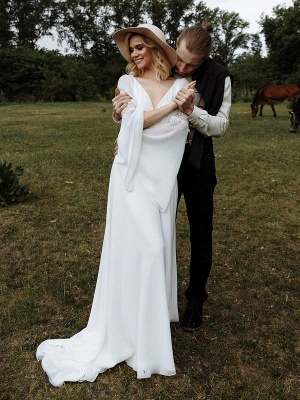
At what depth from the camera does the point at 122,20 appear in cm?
5200

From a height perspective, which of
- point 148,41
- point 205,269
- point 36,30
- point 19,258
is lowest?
point 19,258

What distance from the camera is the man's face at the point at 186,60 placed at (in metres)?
2.59

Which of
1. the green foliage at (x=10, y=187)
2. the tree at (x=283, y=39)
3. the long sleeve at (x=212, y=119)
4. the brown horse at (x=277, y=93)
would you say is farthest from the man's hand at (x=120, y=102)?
the tree at (x=283, y=39)

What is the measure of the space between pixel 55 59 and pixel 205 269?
3707cm

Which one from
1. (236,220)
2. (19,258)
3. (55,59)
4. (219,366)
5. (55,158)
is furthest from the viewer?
(55,59)

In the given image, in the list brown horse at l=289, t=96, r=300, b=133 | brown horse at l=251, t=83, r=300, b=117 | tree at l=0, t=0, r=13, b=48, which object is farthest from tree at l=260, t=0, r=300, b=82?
tree at l=0, t=0, r=13, b=48

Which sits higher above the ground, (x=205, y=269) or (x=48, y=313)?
(x=205, y=269)

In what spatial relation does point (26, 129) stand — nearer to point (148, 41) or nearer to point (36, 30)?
point (148, 41)

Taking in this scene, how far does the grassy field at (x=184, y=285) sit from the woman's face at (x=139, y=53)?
6.90 feet

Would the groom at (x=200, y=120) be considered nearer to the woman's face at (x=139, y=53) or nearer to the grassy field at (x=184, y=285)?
the woman's face at (x=139, y=53)

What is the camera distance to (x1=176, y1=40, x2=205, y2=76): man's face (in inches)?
102

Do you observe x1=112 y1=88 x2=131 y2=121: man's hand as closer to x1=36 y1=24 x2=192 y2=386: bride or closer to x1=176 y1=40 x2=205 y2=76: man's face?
x1=36 y1=24 x2=192 y2=386: bride

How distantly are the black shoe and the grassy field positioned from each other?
0.22 feet

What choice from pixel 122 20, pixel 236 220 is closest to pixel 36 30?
pixel 122 20
